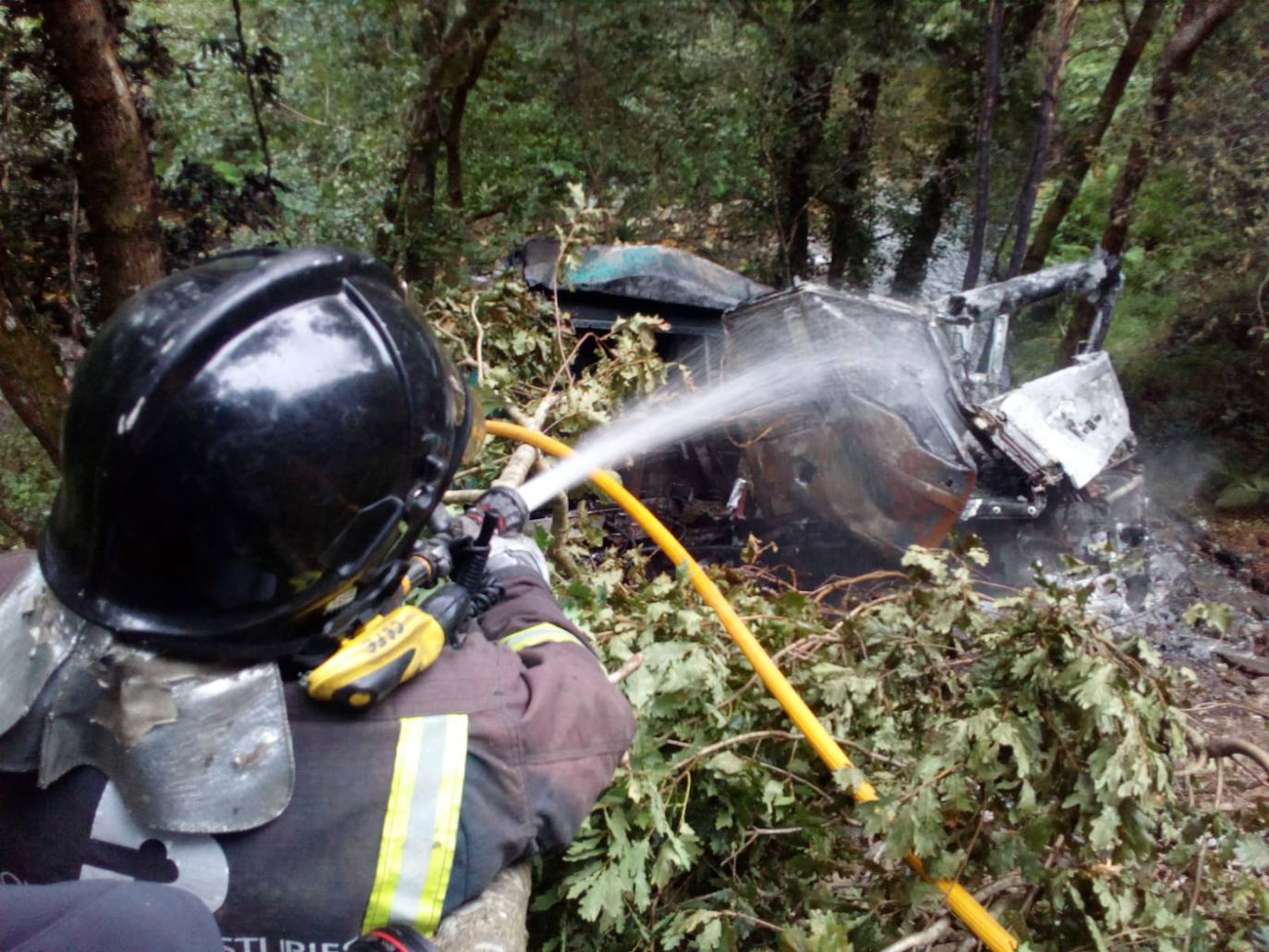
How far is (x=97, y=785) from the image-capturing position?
1188 millimetres

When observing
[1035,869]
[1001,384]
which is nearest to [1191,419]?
[1001,384]

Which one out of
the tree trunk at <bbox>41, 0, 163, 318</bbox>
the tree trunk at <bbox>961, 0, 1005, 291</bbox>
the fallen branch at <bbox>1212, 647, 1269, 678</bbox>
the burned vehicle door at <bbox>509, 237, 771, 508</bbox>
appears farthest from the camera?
the tree trunk at <bbox>961, 0, 1005, 291</bbox>

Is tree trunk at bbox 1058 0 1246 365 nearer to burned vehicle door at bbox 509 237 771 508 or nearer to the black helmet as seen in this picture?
burned vehicle door at bbox 509 237 771 508

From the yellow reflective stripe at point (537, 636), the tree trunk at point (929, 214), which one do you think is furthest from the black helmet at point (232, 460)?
the tree trunk at point (929, 214)

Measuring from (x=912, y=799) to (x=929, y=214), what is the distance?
29.3 ft

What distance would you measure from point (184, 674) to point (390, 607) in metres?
0.41

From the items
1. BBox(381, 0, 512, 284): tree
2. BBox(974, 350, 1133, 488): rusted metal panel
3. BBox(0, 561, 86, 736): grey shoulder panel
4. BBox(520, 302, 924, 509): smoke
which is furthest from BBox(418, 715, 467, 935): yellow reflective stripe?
BBox(381, 0, 512, 284): tree

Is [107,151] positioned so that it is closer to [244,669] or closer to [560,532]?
[560,532]

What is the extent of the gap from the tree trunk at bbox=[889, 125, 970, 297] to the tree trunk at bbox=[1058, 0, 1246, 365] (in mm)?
1809

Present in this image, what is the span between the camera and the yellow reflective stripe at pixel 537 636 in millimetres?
1599

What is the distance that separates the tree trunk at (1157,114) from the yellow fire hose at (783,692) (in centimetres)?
549

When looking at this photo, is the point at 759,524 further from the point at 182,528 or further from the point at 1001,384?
the point at 182,528

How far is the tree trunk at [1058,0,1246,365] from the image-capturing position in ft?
22.7

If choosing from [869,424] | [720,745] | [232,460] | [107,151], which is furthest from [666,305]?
[232,460]
